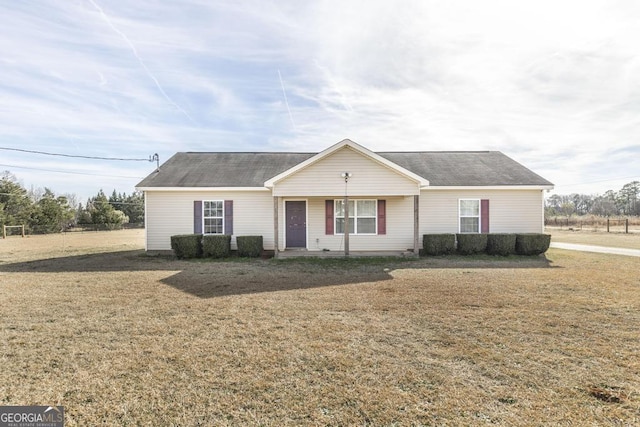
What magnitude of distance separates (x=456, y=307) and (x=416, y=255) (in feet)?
22.9

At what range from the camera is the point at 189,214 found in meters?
14.4

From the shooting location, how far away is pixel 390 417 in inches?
110

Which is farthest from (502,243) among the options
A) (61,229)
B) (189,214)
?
(61,229)

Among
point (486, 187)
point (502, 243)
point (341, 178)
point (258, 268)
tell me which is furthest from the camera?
point (486, 187)

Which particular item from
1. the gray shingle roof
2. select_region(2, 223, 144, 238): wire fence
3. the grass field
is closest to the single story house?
the gray shingle roof

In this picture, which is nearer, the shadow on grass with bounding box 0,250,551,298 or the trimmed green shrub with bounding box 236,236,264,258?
the shadow on grass with bounding box 0,250,551,298

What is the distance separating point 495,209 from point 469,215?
119 centimetres

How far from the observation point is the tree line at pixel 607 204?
6167 centimetres

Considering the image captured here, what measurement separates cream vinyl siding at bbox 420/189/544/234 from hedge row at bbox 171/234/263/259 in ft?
24.4

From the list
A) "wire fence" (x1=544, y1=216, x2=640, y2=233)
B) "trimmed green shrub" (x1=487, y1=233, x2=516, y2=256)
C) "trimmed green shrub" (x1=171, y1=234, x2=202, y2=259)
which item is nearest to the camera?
"trimmed green shrub" (x1=171, y1=234, x2=202, y2=259)

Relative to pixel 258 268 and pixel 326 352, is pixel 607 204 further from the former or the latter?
pixel 326 352

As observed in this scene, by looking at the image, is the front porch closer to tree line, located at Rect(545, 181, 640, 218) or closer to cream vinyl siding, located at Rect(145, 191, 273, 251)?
cream vinyl siding, located at Rect(145, 191, 273, 251)

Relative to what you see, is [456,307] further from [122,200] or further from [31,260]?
[122,200]

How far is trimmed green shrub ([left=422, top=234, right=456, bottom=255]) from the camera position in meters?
13.5
